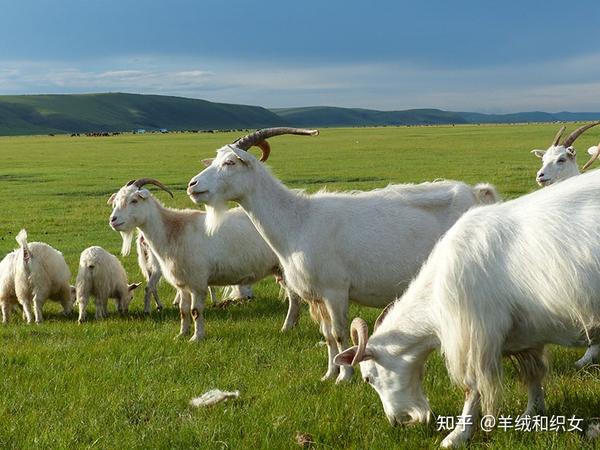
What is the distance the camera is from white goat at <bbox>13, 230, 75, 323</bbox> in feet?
37.8

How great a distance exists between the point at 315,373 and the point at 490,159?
45.1 meters

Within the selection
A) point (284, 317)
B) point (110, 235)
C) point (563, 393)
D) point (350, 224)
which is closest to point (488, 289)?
point (563, 393)

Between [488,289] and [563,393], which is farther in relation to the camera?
[563,393]

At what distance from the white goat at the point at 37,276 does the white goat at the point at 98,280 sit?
42 centimetres

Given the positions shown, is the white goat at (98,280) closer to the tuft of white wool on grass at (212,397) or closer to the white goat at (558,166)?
the tuft of white wool on grass at (212,397)

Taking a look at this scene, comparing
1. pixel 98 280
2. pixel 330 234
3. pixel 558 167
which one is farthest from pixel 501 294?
pixel 98 280

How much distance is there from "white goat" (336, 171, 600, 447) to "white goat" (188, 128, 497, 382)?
216 cm

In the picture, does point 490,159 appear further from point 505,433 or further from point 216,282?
point 505,433

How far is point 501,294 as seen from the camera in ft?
15.8

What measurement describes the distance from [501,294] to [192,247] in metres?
6.46

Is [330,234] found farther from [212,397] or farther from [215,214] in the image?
[212,397]

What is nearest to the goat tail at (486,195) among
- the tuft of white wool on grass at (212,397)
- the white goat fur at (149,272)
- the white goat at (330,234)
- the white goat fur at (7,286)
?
the white goat at (330,234)

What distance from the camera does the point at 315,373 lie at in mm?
7668

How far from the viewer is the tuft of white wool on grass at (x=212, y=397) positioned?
21.7ft
